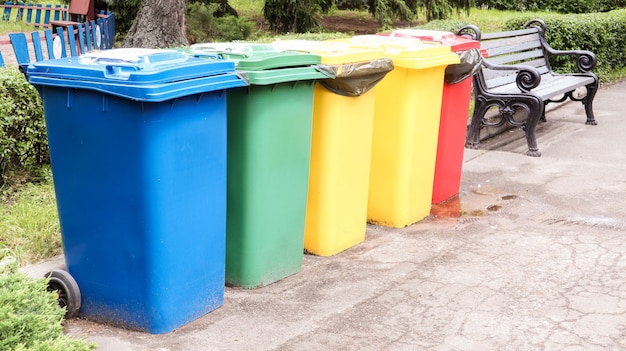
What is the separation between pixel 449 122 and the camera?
5824 mm

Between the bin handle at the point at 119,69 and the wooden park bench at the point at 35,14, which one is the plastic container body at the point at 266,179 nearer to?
the bin handle at the point at 119,69

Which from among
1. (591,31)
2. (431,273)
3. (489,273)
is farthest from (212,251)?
(591,31)

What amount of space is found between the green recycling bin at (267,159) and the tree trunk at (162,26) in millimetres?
7801

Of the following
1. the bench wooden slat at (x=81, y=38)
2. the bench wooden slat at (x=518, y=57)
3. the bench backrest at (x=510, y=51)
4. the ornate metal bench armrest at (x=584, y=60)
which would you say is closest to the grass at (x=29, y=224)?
the bench backrest at (x=510, y=51)

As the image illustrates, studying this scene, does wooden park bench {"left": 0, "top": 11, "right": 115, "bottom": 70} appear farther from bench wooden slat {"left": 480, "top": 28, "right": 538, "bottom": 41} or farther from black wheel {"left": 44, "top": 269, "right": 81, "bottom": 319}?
bench wooden slat {"left": 480, "top": 28, "right": 538, "bottom": 41}

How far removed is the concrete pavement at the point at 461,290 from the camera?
12.2 ft

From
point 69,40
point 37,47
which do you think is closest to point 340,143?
point 37,47

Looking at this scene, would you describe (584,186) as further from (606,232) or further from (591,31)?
(591,31)

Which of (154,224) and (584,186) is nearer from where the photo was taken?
(154,224)

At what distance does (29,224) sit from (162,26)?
7.76 m

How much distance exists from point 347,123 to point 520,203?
2212 mm

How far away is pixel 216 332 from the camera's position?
374cm

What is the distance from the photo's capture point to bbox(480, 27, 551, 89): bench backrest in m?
8.64

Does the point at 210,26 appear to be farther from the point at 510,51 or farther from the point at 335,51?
Answer: the point at 335,51
